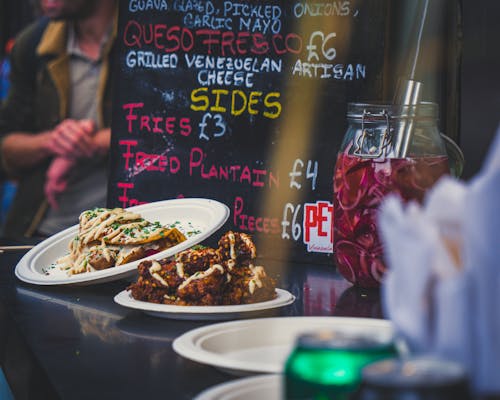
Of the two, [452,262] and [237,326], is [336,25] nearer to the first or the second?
[237,326]

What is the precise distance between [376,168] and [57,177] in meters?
2.67

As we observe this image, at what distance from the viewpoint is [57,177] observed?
4.14 m

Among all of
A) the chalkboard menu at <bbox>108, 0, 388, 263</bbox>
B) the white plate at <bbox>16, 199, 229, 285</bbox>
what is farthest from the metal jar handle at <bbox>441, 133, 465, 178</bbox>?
the white plate at <bbox>16, 199, 229, 285</bbox>

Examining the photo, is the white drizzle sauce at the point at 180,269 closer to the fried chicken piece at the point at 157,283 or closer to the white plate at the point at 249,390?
the fried chicken piece at the point at 157,283

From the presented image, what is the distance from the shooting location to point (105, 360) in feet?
4.22

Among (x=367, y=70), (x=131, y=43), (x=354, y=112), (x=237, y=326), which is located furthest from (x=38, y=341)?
(x=131, y=43)

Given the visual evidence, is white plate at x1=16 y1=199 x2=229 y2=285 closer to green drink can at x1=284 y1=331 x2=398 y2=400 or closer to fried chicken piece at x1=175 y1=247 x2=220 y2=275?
fried chicken piece at x1=175 y1=247 x2=220 y2=275

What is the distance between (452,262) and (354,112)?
108cm

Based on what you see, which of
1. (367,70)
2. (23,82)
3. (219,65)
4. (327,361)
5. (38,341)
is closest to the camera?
(327,361)

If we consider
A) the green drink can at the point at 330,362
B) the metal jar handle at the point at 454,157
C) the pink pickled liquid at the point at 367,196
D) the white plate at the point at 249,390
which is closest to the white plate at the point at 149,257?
the pink pickled liquid at the point at 367,196

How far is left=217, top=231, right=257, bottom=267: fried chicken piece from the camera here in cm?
165

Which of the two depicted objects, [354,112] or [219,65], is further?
[219,65]

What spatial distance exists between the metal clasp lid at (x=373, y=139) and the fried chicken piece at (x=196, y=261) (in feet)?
1.25

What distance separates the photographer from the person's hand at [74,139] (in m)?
4.01
